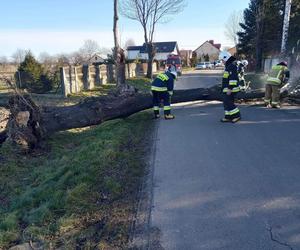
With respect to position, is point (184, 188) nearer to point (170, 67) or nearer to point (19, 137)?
point (19, 137)

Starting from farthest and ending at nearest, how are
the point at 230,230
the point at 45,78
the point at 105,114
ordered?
the point at 45,78 < the point at 105,114 < the point at 230,230

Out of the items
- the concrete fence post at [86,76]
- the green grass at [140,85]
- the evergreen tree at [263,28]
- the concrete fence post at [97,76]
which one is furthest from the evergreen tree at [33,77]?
the evergreen tree at [263,28]

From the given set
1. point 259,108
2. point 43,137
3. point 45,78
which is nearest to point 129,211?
point 43,137

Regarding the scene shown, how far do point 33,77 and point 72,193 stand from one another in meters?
13.9

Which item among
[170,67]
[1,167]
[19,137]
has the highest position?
[170,67]

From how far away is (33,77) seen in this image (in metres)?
16.7

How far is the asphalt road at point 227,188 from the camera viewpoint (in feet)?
10.7

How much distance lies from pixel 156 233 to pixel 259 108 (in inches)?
340

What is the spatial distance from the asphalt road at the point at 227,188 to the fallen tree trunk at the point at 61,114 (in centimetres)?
198

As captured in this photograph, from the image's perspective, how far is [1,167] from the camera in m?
6.30

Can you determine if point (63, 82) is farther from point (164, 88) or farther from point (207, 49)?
point (207, 49)

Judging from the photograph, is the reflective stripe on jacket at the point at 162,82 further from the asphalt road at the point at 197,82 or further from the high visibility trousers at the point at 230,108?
the asphalt road at the point at 197,82

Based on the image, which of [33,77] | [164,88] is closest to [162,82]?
[164,88]

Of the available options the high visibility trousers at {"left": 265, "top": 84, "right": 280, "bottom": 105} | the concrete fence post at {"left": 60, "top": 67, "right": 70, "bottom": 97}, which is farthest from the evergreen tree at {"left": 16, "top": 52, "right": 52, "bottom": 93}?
the high visibility trousers at {"left": 265, "top": 84, "right": 280, "bottom": 105}
